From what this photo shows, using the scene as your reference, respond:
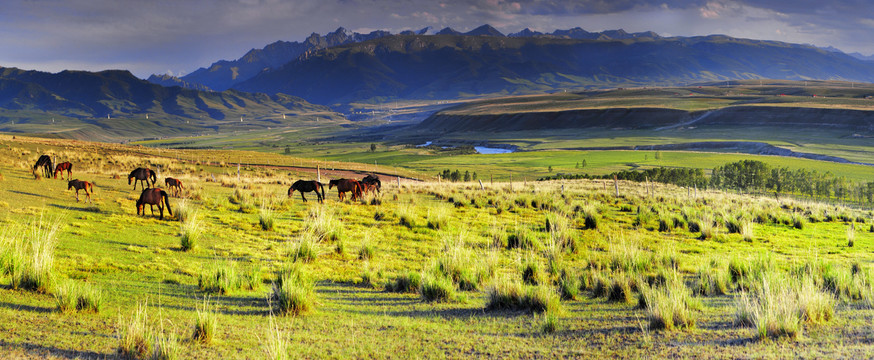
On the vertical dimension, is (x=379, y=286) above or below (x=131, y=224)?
below

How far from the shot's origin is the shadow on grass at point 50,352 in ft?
19.3

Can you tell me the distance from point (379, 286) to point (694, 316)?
5423 millimetres

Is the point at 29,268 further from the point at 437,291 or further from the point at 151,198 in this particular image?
the point at 151,198

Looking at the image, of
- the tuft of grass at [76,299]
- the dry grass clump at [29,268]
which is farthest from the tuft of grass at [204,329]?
the dry grass clump at [29,268]

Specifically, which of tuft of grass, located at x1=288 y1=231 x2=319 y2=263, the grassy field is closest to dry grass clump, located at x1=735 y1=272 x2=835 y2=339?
the grassy field

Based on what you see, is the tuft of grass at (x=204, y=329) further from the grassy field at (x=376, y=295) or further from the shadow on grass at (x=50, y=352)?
the shadow on grass at (x=50, y=352)

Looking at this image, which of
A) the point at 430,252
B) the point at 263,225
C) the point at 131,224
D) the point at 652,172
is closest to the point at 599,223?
the point at 430,252

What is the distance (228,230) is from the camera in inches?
588

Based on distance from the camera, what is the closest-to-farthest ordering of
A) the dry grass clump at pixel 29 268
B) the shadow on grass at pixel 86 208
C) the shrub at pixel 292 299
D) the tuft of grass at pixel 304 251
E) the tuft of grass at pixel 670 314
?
the tuft of grass at pixel 670 314 → the dry grass clump at pixel 29 268 → the shrub at pixel 292 299 → the tuft of grass at pixel 304 251 → the shadow on grass at pixel 86 208

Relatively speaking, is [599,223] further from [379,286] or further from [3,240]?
[3,240]

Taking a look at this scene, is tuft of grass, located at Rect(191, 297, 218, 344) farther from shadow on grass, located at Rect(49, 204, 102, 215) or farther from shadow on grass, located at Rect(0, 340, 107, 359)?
shadow on grass, located at Rect(49, 204, 102, 215)

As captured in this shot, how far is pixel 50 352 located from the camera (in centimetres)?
595

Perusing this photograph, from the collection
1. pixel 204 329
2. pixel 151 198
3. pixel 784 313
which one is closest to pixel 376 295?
pixel 204 329

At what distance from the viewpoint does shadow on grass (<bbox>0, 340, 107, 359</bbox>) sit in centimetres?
588
